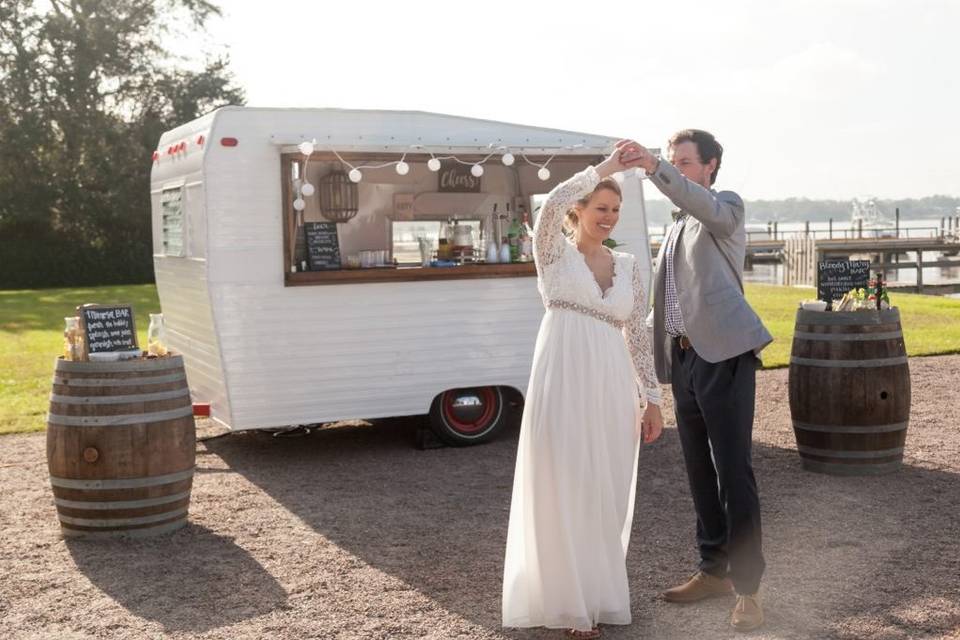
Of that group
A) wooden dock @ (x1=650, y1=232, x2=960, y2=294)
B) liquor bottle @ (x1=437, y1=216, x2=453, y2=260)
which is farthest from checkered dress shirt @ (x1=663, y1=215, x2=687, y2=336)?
wooden dock @ (x1=650, y1=232, x2=960, y2=294)

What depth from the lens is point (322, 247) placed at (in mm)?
7996

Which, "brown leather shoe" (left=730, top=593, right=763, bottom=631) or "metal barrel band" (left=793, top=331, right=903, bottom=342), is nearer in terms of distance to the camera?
"brown leather shoe" (left=730, top=593, right=763, bottom=631)

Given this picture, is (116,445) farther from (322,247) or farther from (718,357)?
(718,357)

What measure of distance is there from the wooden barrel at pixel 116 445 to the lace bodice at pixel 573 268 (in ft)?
8.21

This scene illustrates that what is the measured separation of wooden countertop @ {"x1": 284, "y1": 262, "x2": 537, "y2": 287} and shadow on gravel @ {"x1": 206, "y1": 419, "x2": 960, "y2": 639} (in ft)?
4.08

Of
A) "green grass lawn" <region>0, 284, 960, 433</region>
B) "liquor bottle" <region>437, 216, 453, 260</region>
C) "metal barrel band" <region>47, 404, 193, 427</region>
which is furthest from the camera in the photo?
"green grass lawn" <region>0, 284, 960, 433</region>

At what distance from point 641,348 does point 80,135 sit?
30470 mm

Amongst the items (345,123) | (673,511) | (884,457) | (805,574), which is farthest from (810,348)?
(345,123)

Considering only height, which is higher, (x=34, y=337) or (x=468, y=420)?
(x=468, y=420)

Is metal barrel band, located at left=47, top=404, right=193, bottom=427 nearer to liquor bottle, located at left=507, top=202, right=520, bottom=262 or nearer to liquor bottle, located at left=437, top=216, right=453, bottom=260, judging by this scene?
liquor bottle, located at left=437, top=216, right=453, bottom=260

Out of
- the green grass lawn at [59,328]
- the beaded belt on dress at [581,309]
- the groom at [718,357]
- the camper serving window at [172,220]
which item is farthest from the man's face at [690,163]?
the green grass lawn at [59,328]

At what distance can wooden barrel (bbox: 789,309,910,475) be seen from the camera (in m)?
7.00

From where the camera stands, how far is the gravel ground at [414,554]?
4.63 m

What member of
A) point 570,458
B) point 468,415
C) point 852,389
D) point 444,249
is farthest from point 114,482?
point 852,389
